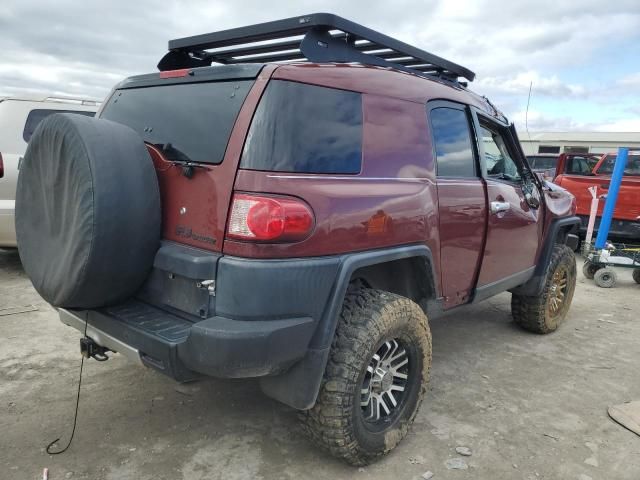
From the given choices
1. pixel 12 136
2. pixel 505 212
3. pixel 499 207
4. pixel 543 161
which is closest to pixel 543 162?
pixel 543 161

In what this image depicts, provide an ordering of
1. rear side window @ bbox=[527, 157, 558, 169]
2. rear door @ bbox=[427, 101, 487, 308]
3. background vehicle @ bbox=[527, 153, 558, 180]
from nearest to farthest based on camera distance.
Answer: rear door @ bbox=[427, 101, 487, 308]
background vehicle @ bbox=[527, 153, 558, 180]
rear side window @ bbox=[527, 157, 558, 169]

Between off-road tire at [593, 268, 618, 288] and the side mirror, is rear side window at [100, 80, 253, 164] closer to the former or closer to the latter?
the side mirror

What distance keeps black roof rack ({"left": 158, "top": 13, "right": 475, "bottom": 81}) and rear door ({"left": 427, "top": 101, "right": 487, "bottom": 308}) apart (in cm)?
38

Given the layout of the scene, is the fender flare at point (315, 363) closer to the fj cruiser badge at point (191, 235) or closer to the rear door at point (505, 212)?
the fj cruiser badge at point (191, 235)

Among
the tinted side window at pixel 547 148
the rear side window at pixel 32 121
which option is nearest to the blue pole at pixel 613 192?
the rear side window at pixel 32 121

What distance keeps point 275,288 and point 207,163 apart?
0.68 meters

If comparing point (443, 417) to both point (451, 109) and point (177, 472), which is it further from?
point (451, 109)

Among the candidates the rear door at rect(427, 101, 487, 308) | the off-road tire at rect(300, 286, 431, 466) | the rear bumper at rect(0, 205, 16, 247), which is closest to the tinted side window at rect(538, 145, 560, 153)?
the rear door at rect(427, 101, 487, 308)

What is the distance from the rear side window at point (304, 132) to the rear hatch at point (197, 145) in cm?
9

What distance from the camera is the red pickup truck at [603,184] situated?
805 centimetres

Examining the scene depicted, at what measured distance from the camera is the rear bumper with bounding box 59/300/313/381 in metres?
2.05

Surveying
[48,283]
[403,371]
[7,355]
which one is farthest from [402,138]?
[7,355]

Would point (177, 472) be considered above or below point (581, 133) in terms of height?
below

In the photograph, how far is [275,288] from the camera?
6.92 feet
